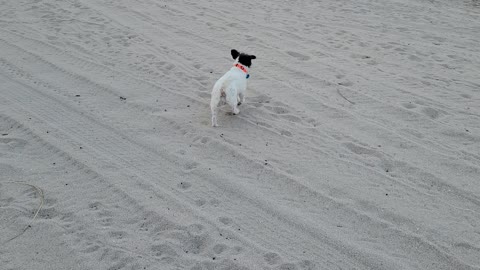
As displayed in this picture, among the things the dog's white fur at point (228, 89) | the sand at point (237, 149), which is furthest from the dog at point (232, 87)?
the sand at point (237, 149)

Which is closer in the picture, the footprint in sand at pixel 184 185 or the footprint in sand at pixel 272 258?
the footprint in sand at pixel 272 258

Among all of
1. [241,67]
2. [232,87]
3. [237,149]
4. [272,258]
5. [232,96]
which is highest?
[241,67]

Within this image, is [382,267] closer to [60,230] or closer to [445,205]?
[445,205]

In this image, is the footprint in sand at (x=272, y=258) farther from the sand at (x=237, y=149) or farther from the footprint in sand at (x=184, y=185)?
the footprint in sand at (x=184, y=185)

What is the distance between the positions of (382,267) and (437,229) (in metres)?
0.75

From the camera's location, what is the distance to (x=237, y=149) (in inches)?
180

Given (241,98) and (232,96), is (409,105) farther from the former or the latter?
(232,96)

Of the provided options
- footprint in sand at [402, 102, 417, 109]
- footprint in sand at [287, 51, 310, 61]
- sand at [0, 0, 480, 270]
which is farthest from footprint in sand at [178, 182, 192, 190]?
footprint in sand at [287, 51, 310, 61]

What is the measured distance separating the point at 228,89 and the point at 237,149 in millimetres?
747

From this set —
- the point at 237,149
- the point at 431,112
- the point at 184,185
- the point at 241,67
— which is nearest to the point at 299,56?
the point at 241,67

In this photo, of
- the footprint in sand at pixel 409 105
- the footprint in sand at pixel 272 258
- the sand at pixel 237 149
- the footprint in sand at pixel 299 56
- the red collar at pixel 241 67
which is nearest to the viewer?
the footprint in sand at pixel 272 258

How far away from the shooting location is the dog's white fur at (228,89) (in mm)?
4738

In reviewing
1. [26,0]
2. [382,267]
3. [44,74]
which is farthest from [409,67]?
[26,0]

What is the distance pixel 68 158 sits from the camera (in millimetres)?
4277
